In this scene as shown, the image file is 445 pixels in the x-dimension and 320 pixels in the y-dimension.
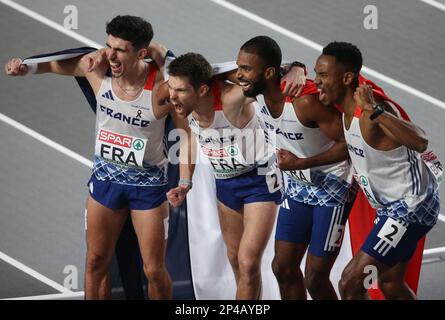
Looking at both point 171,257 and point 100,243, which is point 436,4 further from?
point 100,243

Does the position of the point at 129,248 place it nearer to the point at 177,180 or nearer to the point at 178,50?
the point at 177,180

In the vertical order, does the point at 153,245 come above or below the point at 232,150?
below

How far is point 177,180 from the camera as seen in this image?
8961 mm

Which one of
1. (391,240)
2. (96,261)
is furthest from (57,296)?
(391,240)

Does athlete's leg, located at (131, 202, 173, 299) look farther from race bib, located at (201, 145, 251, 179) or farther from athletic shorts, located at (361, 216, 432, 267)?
athletic shorts, located at (361, 216, 432, 267)

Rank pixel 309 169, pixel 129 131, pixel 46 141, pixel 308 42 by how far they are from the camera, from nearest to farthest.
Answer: pixel 309 169, pixel 129 131, pixel 46 141, pixel 308 42

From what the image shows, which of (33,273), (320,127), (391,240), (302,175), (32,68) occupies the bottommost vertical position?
(33,273)

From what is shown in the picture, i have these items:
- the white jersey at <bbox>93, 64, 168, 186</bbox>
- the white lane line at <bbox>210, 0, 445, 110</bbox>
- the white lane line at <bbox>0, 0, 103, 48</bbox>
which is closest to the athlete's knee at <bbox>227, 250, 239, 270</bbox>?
the white jersey at <bbox>93, 64, 168, 186</bbox>

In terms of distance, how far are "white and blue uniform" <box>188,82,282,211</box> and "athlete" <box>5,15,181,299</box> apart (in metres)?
0.30

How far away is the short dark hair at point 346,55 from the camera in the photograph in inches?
315

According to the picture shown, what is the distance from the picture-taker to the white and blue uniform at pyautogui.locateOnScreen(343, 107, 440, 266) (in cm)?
795

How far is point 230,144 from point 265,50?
739 millimetres

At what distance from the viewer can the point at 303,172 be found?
333 inches

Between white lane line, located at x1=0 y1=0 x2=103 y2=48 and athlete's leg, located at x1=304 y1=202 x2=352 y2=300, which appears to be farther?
white lane line, located at x1=0 y1=0 x2=103 y2=48
